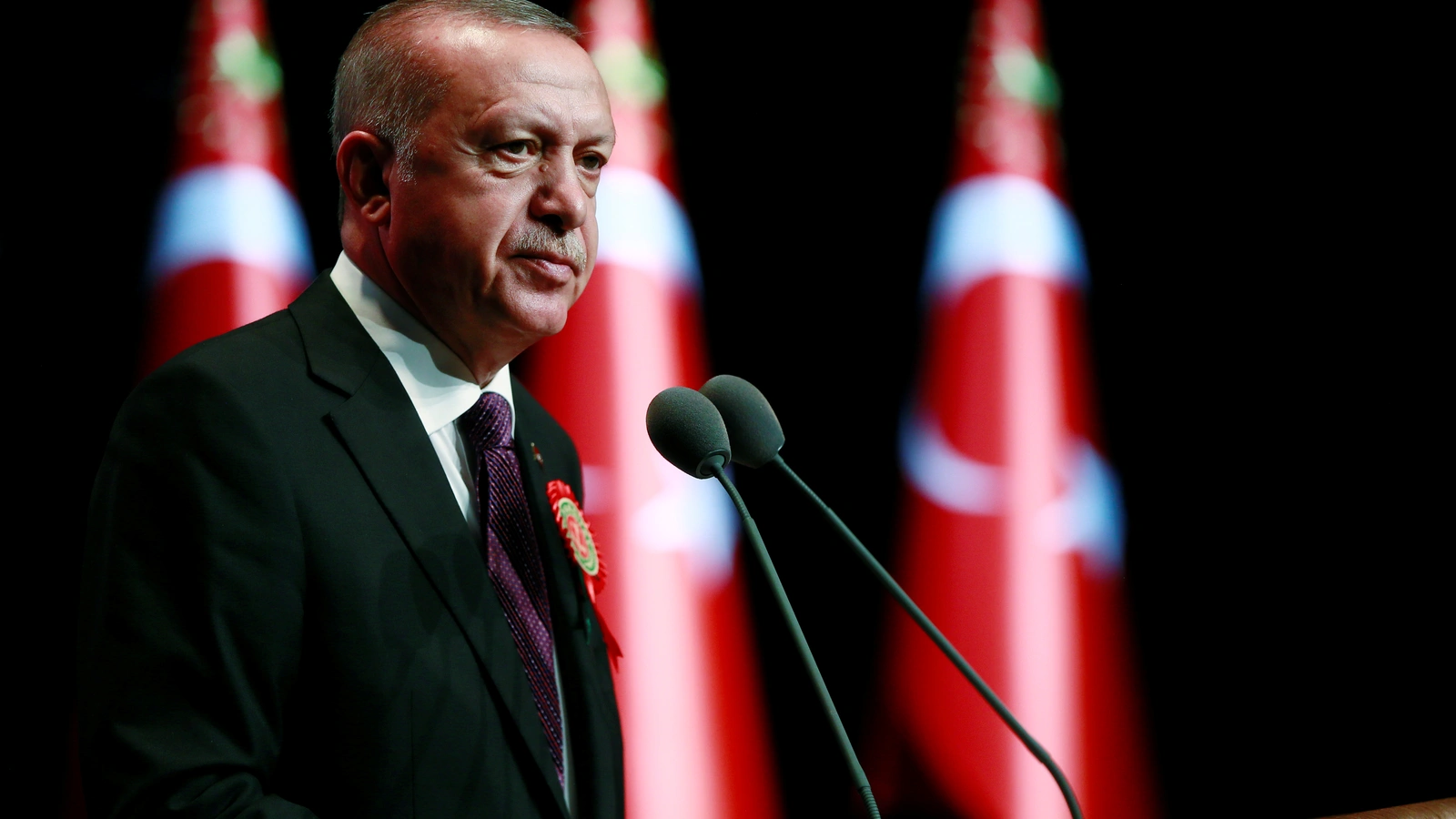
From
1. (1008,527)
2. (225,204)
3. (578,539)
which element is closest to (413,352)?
(578,539)

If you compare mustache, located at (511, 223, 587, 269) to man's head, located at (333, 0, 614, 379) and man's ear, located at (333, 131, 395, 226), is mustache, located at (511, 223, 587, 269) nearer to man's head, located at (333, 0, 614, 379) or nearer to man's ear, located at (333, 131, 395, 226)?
man's head, located at (333, 0, 614, 379)

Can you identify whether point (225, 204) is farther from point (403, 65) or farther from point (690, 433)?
point (690, 433)

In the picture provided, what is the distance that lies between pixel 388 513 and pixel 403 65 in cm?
52

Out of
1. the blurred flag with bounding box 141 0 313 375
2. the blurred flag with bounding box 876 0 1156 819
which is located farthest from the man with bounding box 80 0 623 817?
the blurred flag with bounding box 876 0 1156 819

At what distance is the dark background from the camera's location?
7.05ft

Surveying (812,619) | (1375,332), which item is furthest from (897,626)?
(1375,332)

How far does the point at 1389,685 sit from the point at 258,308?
8.37ft

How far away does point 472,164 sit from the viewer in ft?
3.46

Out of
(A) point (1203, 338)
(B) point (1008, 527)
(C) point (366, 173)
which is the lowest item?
(B) point (1008, 527)

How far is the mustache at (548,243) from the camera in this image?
1092 millimetres

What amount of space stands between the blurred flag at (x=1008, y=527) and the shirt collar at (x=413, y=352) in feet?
4.23

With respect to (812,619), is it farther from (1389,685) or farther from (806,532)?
(1389,685)

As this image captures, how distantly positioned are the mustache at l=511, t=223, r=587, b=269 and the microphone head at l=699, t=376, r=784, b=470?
11.1 inches

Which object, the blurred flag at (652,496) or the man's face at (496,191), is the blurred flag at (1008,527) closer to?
the blurred flag at (652,496)
